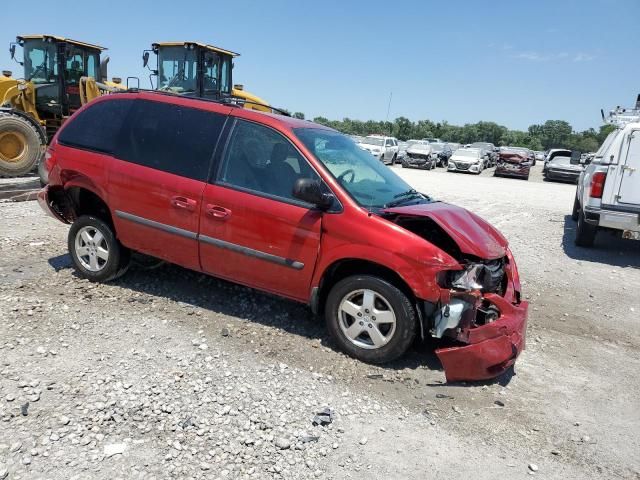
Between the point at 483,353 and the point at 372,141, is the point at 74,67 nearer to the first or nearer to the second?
the point at 483,353

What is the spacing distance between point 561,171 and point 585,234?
18869mm

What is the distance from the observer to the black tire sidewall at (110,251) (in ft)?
16.6

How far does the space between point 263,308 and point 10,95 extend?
1135 centimetres

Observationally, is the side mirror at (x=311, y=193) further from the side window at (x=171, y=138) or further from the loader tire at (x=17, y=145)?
the loader tire at (x=17, y=145)

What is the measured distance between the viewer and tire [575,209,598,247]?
907 cm

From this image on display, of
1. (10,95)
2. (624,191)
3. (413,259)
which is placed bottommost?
(413,259)

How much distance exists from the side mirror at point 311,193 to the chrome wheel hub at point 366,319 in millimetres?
749

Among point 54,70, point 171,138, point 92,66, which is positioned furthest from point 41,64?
point 171,138

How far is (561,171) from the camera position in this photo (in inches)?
1027

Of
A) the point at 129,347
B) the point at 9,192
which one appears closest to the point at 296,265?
the point at 129,347

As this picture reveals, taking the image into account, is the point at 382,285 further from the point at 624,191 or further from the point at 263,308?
the point at 624,191

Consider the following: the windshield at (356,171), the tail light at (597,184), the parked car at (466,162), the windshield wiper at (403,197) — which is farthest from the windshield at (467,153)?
the windshield wiper at (403,197)

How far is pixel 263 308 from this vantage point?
4961 millimetres

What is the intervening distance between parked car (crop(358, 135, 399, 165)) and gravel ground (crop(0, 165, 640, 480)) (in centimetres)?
2312
